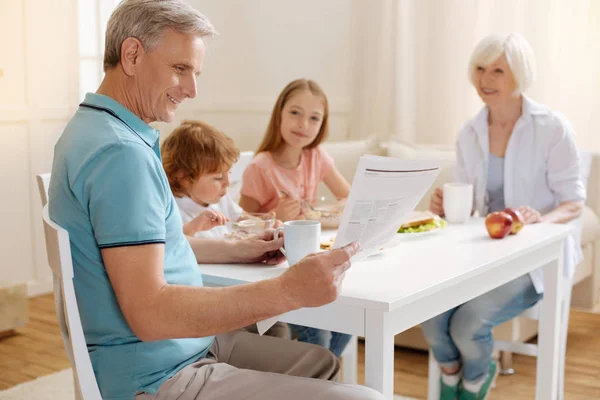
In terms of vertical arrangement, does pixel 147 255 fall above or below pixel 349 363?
above

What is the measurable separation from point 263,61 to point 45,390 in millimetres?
2854

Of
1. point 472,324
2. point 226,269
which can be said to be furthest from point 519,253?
point 226,269

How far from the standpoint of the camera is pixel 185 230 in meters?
2.01

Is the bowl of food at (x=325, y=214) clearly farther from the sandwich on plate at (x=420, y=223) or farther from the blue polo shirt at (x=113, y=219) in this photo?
the blue polo shirt at (x=113, y=219)

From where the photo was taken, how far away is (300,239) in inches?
65.5

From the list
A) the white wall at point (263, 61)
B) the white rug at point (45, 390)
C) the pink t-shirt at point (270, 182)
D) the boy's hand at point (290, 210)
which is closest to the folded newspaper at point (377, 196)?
the boy's hand at point (290, 210)

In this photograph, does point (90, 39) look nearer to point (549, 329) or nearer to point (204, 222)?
point (204, 222)

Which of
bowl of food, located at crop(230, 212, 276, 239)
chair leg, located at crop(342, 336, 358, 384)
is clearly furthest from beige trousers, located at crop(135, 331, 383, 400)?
chair leg, located at crop(342, 336, 358, 384)

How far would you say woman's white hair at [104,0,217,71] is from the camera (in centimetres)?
140

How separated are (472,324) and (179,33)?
1351 mm

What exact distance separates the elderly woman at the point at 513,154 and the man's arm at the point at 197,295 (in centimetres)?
122

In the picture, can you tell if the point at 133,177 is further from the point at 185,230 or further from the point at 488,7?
the point at 488,7

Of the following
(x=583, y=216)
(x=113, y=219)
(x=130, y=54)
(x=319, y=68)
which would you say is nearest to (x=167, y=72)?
(x=130, y=54)

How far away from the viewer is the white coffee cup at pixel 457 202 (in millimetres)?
2395
